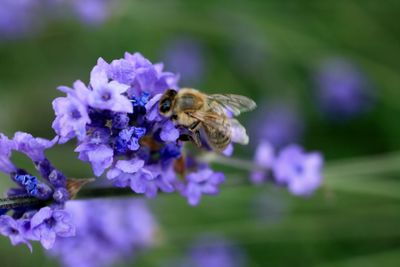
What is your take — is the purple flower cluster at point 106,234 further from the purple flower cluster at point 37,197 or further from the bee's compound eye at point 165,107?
the bee's compound eye at point 165,107

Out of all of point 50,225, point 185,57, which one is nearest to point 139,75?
point 50,225

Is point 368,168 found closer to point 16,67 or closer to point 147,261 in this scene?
point 147,261

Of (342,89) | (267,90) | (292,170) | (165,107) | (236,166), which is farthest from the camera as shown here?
(267,90)

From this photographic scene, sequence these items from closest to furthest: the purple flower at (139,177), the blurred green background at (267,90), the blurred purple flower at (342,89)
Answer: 1. the purple flower at (139,177)
2. the blurred green background at (267,90)
3. the blurred purple flower at (342,89)

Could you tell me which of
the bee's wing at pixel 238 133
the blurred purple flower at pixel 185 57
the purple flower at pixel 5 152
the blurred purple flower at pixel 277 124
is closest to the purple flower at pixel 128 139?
the purple flower at pixel 5 152

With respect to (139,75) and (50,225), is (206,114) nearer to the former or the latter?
(139,75)

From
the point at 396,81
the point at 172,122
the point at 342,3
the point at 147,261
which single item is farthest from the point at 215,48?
the point at 172,122
